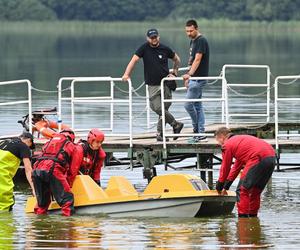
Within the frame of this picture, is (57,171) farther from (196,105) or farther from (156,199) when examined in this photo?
(196,105)

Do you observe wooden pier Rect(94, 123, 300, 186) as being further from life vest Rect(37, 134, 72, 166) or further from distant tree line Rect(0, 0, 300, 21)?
distant tree line Rect(0, 0, 300, 21)

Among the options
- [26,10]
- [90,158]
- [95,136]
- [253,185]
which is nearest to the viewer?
[253,185]

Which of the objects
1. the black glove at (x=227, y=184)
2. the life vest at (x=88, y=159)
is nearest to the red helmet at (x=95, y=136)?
the life vest at (x=88, y=159)

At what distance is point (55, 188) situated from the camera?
1862cm

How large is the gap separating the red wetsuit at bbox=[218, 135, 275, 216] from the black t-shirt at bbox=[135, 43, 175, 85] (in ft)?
12.9

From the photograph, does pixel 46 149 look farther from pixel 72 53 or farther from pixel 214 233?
pixel 72 53

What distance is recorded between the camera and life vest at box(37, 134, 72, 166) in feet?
61.1

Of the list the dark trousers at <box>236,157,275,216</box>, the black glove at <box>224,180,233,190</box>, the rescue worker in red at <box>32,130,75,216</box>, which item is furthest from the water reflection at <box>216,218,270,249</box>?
the rescue worker in red at <box>32,130,75,216</box>

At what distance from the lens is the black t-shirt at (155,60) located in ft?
72.1

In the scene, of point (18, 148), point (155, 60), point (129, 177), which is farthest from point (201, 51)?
point (18, 148)

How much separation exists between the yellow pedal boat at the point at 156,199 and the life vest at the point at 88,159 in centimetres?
41

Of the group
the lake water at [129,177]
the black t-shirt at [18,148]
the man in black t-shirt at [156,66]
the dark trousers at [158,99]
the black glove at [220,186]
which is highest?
the man in black t-shirt at [156,66]

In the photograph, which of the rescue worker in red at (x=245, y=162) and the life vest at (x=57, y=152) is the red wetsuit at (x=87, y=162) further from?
the rescue worker in red at (x=245, y=162)

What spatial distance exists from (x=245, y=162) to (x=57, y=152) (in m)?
2.51
